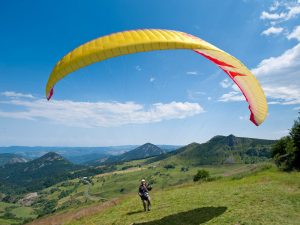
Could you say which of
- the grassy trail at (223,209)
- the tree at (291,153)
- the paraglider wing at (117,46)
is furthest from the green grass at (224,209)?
the tree at (291,153)

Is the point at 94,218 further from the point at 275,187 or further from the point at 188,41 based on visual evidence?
the point at 188,41

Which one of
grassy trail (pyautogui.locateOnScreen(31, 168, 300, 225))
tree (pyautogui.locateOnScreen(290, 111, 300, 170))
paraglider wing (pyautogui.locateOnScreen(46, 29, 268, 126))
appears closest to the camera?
paraglider wing (pyautogui.locateOnScreen(46, 29, 268, 126))

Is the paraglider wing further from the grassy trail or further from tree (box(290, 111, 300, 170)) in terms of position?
tree (box(290, 111, 300, 170))

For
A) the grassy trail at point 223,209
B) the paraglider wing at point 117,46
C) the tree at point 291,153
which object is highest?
the paraglider wing at point 117,46

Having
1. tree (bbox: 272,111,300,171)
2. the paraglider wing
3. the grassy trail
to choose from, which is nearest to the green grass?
the grassy trail

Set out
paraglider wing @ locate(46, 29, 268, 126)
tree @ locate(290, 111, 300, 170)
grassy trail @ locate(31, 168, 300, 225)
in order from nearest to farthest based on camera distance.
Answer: paraglider wing @ locate(46, 29, 268, 126), grassy trail @ locate(31, 168, 300, 225), tree @ locate(290, 111, 300, 170)

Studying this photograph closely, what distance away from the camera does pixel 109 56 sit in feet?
43.0

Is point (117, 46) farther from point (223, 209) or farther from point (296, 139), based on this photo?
point (296, 139)

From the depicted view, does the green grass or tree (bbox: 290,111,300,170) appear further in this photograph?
tree (bbox: 290,111,300,170)

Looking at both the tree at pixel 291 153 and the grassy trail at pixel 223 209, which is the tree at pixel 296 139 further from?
the grassy trail at pixel 223 209

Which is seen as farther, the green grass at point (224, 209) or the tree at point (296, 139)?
the tree at point (296, 139)

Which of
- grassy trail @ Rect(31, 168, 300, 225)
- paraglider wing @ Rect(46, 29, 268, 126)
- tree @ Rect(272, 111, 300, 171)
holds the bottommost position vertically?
grassy trail @ Rect(31, 168, 300, 225)

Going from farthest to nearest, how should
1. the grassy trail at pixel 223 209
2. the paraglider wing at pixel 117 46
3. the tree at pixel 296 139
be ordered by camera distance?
the tree at pixel 296 139 → the grassy trail at pixel 223 209 → the paraglider wing at pixel 117 46

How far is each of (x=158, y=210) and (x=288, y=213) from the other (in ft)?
29.6
